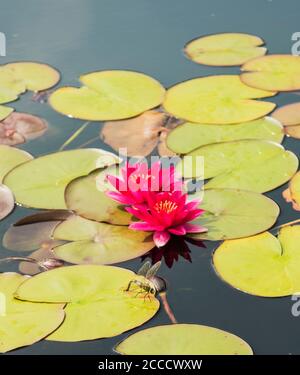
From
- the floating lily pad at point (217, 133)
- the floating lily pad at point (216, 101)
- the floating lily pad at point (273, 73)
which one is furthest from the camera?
the floating lily pad at point (273, 73)

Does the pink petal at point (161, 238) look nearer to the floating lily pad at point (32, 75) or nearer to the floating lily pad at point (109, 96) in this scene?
the floating lily pad at point (109, 96)

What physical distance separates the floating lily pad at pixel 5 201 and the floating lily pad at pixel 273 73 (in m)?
1.04

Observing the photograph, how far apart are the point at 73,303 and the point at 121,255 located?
21 cm

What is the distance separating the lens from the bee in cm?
176

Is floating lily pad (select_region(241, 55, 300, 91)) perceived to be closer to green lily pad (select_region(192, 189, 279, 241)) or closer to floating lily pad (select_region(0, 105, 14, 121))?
green lily pad (select_region(192, 189, 279, 241))

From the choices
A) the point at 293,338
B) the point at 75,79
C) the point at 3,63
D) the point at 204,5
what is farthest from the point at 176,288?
the point at 204,5

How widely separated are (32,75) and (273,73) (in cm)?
91

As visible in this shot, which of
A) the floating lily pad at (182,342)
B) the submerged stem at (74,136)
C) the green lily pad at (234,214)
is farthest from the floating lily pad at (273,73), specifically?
the floating lily pad at (182,342)

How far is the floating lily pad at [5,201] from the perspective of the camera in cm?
207

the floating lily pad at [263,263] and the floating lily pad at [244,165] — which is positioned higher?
the floating lily pad at [244,165]

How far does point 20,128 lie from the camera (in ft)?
8.26

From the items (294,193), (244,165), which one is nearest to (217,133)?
(244,165)

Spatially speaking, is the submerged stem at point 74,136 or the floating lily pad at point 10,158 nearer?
the floating lily pad at point 10,158

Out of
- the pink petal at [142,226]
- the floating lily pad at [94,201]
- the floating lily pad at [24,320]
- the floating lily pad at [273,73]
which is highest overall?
the floating lily pad at [273,73]
